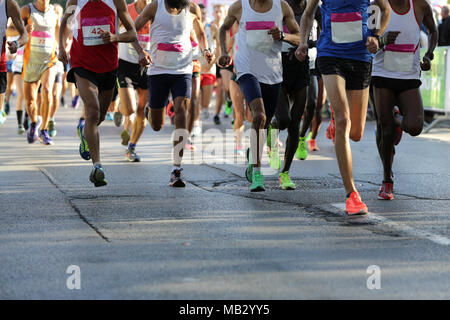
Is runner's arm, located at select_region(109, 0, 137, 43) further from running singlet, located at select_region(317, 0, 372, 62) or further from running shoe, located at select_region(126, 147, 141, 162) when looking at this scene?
running shoe, located at select_region(126, 147, 141, 162)

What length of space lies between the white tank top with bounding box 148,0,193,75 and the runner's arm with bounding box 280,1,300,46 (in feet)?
3.95

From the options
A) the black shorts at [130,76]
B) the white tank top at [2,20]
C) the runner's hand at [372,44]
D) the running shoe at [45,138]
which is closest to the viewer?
the runner's hand at [372,44]

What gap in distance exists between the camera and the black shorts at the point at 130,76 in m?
10.9

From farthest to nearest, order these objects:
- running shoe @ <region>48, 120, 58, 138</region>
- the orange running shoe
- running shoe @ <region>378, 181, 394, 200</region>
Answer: running shoe @ <region>48, 120, 58, 138</region> → running shoe @ <region>378, 181, 394, 200</region> → the orange running shoe

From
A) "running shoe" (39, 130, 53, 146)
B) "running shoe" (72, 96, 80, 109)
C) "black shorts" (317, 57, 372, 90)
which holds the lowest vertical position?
"running shoe" (72, 96, 80, 109)

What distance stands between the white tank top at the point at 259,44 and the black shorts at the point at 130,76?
8.81ft

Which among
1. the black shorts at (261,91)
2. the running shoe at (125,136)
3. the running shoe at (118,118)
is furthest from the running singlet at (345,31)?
the running shoe at (118,118)

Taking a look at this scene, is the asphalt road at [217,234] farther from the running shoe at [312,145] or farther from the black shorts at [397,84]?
the running shoe at [312,145]

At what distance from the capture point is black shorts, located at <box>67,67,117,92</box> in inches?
333

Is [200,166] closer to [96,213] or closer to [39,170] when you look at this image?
[39,170]

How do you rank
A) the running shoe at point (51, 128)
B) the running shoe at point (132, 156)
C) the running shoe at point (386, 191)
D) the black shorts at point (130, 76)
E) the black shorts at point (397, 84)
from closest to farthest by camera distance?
the running shoe at point (386, 191)
the black shorts at point (397, 84)
the black shorts at point (130, 76)
the running shoe at point (132, 156)
the running shoe at point (51, 128)

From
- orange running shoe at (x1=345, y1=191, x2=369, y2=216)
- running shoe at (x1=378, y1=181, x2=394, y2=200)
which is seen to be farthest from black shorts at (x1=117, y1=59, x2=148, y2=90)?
orange running shoe at (x1=345, y1=191, x2=369, y2=216)

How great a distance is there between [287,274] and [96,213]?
2555mm

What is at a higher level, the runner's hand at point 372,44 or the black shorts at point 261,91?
the runner's hand at point 372,44
